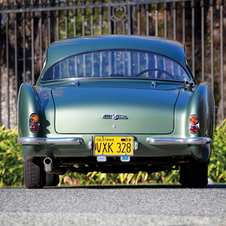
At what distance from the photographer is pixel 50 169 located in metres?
4.58

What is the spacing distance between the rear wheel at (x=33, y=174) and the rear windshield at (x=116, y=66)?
98 centimetres

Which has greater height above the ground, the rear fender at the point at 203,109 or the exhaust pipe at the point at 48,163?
the rear fender at the point at 203,109

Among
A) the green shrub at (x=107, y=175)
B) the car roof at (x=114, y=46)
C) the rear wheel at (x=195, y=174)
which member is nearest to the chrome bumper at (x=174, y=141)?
the rear wheel at (x=195, y=174)

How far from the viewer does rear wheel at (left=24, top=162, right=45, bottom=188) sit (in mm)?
4750

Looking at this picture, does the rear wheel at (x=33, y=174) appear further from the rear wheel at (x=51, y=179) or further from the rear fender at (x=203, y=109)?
the rear fender at (x=203, y=109)

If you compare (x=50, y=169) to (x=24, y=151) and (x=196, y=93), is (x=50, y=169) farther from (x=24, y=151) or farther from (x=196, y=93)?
(x=196, y=93)

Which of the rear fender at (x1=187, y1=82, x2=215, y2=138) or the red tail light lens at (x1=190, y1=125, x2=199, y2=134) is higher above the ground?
the rear fender at (x1=187, y1=82, x2=215, y2=138)

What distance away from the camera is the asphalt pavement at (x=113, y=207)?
3.11m

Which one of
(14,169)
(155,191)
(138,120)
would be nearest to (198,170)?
(155,191)

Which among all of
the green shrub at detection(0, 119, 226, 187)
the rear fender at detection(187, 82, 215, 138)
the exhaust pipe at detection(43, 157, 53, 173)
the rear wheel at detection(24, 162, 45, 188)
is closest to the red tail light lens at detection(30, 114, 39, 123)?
the exhaust pipe at detection(43, 157, 53, 173)

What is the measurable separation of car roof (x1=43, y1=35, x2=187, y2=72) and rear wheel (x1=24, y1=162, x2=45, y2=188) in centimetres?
123

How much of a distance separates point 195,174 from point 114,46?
1.71 meters

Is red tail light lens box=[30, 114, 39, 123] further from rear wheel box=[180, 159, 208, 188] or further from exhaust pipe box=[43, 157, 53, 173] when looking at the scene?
rear wheel box=[180, 159, 208, 188]

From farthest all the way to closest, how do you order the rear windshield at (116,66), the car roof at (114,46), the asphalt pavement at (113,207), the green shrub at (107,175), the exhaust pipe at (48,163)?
the green shrub at (107,175) < the car roof at (114,46) < the rear windshield at (116,66) < the exhaust pipe at (48,163) < the asphalt pavement at (113,207)
